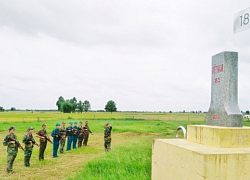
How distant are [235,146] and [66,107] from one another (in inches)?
3140

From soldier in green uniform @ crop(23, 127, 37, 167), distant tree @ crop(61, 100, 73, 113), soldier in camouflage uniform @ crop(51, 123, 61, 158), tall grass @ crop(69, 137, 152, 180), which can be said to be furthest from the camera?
distant tree @ crop(61, 100, 73, 113)

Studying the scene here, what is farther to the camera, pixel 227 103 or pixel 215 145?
pixel 227 103

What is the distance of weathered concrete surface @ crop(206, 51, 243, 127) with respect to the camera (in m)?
4.70

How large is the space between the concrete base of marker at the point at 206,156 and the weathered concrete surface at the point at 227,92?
14.2 inches

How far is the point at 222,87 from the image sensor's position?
A: 4.87m

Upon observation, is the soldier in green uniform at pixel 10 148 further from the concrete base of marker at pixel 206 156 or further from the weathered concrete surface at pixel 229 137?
the weathered concrete surface at pixel 229 137

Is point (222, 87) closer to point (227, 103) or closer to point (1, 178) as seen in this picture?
point (227, 103)

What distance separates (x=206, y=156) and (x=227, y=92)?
1716mm

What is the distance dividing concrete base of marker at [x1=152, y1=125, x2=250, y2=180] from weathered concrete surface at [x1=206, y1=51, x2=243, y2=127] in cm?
36

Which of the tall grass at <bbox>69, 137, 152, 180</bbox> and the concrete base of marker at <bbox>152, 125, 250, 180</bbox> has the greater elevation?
the concrete base of marker at <bbox>152, 125, 250, 180</bbox>

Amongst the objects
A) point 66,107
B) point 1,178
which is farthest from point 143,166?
point 66,107

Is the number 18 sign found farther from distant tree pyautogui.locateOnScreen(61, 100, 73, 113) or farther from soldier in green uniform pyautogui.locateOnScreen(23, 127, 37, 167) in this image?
distant tree pyautogui.locateOnScreen(61, 100, 73, 113)

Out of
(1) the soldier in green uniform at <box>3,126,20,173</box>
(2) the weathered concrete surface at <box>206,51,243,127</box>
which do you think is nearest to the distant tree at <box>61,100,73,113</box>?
(1) the soldier in green uniform at <box>3,126,20,173</box>

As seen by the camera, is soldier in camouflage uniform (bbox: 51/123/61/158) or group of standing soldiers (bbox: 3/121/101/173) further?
soldier in camouflage uniform (bbox: 51/123/61/158)
